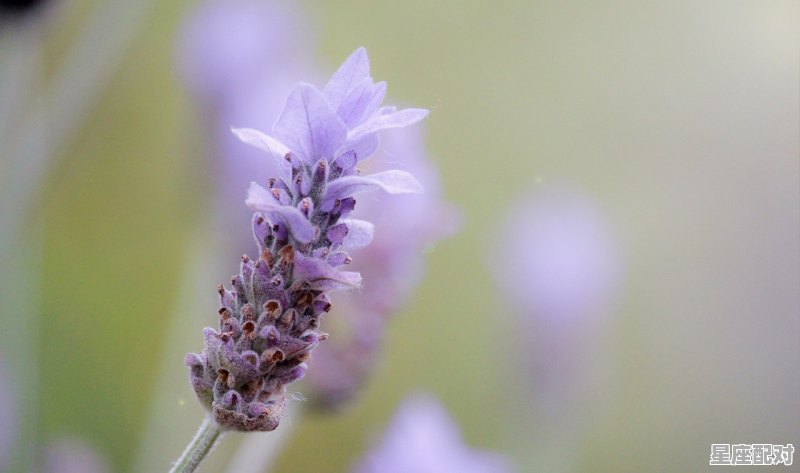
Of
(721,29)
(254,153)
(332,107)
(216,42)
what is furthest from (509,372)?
(332,107)

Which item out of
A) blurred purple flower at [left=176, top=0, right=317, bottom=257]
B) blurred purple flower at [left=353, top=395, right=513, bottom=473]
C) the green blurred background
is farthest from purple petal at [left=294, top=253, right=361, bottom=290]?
the green blurred background

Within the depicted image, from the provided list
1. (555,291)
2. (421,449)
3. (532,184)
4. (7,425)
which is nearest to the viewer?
(421,449)

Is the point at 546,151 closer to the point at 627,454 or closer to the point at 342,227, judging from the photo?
the point at 627,454

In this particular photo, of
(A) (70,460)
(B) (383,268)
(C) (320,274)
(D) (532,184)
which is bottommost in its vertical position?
(A) (70,460)

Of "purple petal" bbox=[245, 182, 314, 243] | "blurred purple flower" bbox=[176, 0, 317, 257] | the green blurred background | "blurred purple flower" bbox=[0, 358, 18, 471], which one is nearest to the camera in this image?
"purple petal" bbox=[245, 182, 314, 243]

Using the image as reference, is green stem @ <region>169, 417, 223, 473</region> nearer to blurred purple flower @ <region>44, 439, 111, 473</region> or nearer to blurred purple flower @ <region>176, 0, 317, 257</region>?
blurred purple flower @ <region>44, 439, 111, 473</region>

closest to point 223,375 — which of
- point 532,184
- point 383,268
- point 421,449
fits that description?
point 421,449

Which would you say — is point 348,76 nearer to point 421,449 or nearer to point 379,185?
point 379,185
